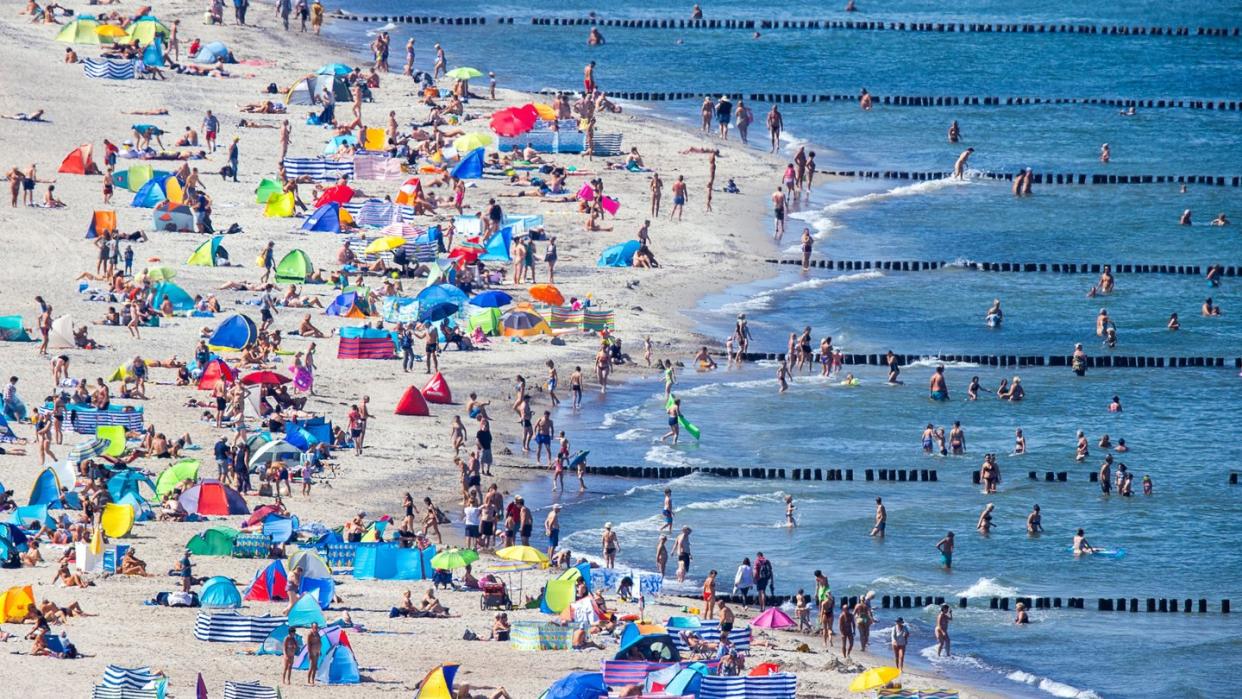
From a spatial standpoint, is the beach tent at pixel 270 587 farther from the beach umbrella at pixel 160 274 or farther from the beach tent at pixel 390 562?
the beach umbrella at pixel 160 274

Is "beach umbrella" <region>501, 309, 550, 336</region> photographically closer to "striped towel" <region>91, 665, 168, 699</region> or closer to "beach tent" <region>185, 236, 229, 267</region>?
"beach tent" <region>185, 236, 229, 267</region>

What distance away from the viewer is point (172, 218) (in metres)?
52.3

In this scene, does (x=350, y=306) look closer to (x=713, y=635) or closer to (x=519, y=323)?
(x=519, y=323)

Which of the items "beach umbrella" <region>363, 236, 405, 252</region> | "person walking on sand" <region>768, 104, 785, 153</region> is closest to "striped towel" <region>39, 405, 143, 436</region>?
"beach umbrella" <region>363, 236, 405, 252</region>

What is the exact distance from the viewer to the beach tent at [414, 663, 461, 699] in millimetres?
27578

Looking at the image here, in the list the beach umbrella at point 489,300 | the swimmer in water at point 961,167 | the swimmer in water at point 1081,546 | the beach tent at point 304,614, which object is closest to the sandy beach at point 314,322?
the beach tent at point 304,614

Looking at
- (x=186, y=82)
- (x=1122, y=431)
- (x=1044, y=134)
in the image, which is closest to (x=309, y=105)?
(x=186, y=82)

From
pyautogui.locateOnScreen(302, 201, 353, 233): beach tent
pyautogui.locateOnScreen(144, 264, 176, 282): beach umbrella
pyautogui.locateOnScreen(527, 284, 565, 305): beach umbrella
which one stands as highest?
pyautogui.locateOnScreen(302, 201, 353, 233): beach tent

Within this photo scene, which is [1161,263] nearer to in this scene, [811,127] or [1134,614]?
[811,127]

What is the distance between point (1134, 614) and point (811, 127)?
38.1 meters

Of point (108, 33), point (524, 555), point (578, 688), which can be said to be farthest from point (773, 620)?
point (108, 33)

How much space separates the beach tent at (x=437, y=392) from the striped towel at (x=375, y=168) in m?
15.8

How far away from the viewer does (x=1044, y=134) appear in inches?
2886

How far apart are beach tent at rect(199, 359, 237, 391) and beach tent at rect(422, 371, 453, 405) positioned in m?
3.79
